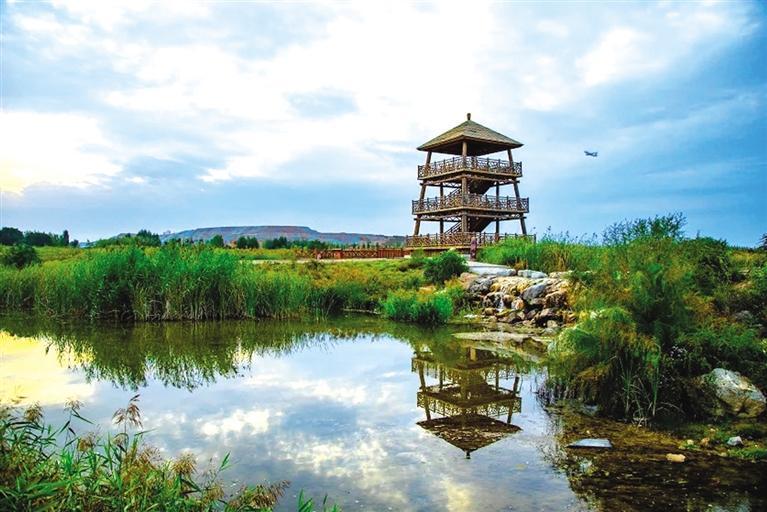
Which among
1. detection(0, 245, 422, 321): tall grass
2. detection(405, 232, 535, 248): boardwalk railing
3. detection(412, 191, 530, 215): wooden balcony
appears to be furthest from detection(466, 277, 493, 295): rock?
detection(412, 191, 530, 215): wooden balcony

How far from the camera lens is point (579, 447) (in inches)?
223

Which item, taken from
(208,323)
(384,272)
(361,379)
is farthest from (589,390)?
(384,272)

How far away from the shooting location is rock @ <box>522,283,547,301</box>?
1480 cm

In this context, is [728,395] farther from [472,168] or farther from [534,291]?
[472,168]

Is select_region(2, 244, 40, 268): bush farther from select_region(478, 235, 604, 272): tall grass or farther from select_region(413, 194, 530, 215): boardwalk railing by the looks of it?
select_region(413, 194, 530, 215): boardwalk railing

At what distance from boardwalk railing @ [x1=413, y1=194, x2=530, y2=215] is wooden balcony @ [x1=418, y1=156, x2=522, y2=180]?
1326mm

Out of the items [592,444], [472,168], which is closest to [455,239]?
[472,168]

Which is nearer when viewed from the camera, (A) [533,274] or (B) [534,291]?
(B) [534,291]

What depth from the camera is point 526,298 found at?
15.0 meters

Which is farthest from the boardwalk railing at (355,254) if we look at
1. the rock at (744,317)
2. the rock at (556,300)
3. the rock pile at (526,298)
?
the rock at (744,317)

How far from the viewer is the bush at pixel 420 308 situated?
14.9 metres

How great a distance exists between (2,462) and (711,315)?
7.59 metres

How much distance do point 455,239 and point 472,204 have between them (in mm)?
2640

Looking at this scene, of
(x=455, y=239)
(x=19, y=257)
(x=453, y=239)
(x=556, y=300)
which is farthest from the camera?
(x=453, y=239)
